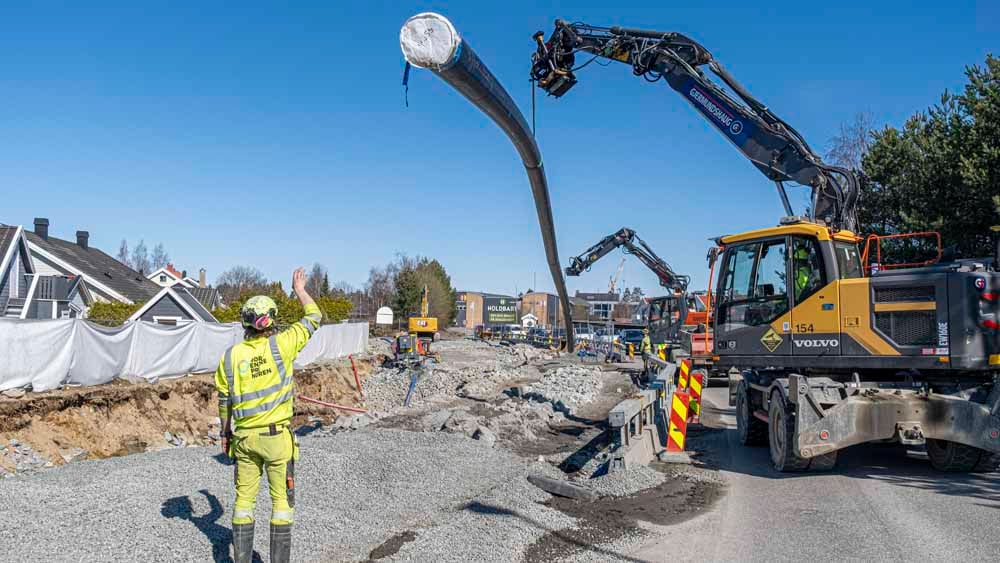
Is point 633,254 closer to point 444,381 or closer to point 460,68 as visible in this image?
point 444,381

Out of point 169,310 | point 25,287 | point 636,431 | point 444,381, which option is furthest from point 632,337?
point 636,431

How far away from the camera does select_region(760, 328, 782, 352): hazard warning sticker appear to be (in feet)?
34.1

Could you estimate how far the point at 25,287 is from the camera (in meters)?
32.7

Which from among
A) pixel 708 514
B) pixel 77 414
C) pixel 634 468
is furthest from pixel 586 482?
pixel 77 414

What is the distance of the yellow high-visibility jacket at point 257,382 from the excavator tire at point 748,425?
28.3 feet

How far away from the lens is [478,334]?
69.1 meters

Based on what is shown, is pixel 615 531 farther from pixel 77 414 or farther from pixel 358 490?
pixel 77 414

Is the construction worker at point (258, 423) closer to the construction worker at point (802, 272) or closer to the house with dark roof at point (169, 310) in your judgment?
the construction worker at point (802, 272)

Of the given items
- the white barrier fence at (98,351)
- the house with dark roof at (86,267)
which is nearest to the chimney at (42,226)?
the house with dark roof at (86,267)

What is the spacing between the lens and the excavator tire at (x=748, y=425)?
468 inches

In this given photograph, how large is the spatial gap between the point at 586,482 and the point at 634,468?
32.1 inches

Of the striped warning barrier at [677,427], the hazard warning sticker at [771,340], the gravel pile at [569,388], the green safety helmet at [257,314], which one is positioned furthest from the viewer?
the gravel pile at [569,388]

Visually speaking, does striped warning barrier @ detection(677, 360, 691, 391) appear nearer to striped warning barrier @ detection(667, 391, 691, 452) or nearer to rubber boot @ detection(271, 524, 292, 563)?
striped warning barrier @ detection(667, 391, 691, 452)

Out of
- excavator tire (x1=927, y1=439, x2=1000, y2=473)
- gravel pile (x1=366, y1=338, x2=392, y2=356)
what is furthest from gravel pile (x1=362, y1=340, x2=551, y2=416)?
excavator tire (x1=927, y1=439, x2=1000, y2=473)
